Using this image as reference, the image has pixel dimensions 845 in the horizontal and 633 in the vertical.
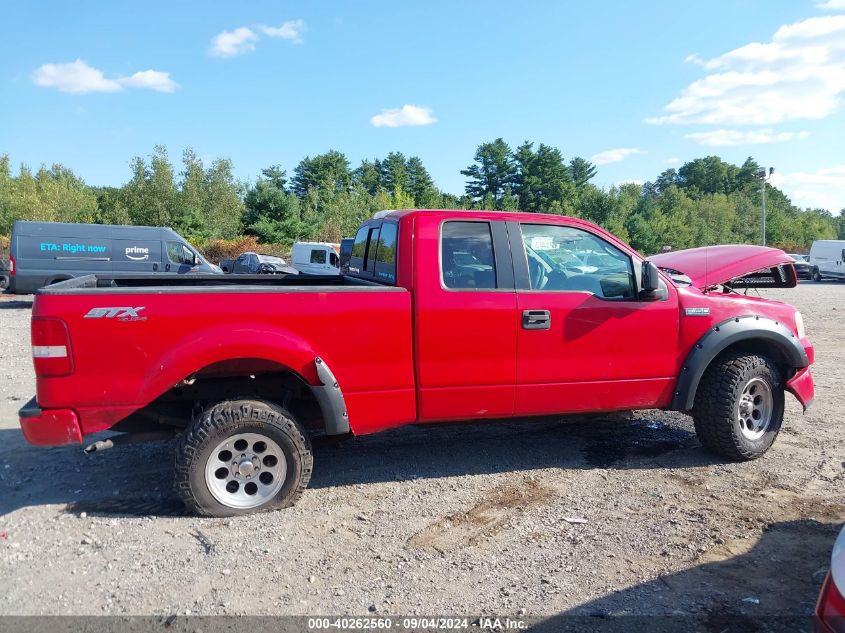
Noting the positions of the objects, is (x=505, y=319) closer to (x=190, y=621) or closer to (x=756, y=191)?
(x=190, y=621)

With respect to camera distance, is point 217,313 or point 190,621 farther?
point 217,313

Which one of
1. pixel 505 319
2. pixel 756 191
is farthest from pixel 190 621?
pixel 756 191

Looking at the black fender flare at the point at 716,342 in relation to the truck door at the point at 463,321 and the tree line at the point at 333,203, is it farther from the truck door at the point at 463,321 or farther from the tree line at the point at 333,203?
the tree line at the point at 333,203

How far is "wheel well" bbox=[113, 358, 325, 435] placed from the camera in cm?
423

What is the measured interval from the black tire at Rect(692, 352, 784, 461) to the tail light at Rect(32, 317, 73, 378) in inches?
177

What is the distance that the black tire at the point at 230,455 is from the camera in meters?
4.00

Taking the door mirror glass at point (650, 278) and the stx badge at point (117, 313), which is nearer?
the stx badge at point (117, 313)

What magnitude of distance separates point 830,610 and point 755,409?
136 inches

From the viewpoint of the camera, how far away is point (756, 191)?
91500 millimetres

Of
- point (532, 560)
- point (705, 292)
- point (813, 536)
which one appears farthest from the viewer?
point (705, 292)

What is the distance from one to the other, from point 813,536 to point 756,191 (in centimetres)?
10043

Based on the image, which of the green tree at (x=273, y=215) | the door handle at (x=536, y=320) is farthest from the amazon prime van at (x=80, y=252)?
the green tree at (x=273, y=215)

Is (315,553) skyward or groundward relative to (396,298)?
groundward

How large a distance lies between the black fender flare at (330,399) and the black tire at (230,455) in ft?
0.73
